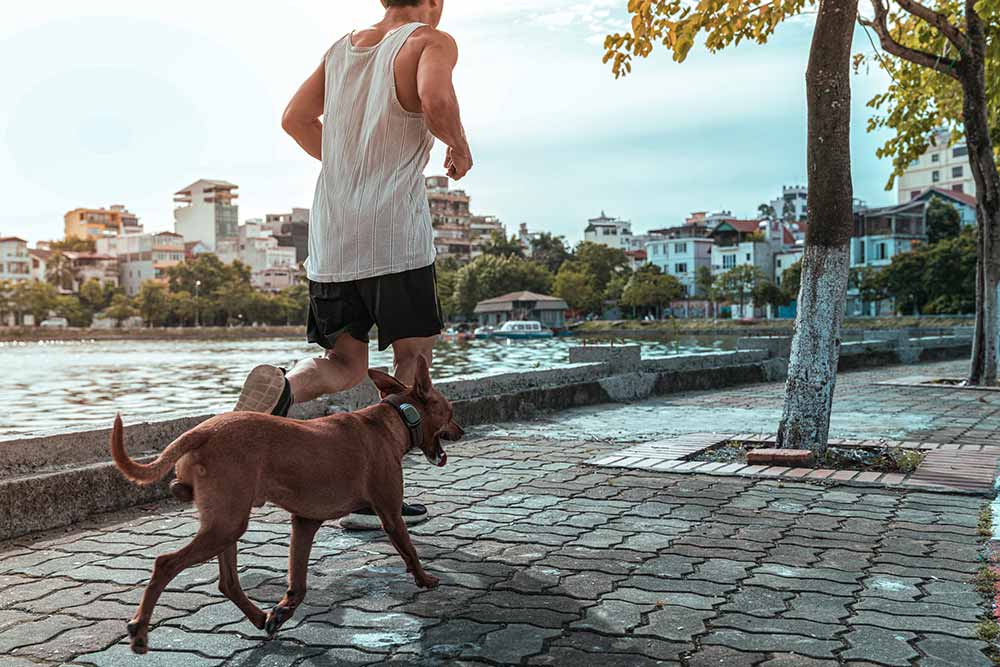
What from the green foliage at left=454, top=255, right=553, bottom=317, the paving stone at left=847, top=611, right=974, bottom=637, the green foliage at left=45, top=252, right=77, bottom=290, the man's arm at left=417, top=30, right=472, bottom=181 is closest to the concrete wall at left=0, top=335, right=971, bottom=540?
the man's arm at left=417, top=30, right=472, bottom=181

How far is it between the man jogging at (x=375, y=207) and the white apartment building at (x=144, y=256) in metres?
163

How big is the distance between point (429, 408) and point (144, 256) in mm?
171357

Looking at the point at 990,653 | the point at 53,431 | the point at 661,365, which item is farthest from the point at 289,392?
the point at 661,365

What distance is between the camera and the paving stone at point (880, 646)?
9.46 ft

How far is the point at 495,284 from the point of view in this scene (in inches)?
4729

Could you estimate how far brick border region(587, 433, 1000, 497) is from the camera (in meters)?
5.66

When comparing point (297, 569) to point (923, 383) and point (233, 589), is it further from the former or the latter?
point (923, 383)

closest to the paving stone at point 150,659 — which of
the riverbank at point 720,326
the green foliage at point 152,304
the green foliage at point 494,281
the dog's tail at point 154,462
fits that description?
the dog's tail at point 154,462

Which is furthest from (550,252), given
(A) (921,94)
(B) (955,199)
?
(A) (921,94)

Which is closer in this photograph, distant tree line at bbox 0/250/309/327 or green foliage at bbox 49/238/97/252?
distant tree line at bbox 0/250/309/327

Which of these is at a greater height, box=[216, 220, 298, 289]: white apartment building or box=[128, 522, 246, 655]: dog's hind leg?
box=[216, 220, 298, 289]: white apartment building

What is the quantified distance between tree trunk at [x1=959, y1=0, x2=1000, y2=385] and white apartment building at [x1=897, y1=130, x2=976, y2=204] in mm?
120391

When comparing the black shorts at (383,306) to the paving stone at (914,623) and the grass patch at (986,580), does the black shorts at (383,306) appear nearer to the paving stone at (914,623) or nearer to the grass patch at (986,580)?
the paving stone at (914,623)

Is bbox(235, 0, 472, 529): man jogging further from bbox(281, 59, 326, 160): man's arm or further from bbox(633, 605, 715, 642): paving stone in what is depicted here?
bbox(633, 605, 715, 642): paving stone
